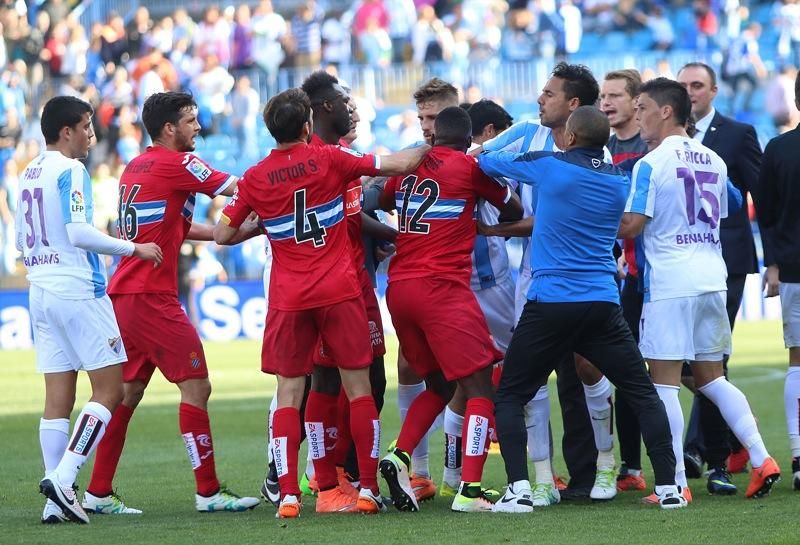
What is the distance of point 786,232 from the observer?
25.5 feet

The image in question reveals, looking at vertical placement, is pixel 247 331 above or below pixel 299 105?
below

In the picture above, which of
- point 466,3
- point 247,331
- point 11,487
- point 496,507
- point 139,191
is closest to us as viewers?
point 496,507

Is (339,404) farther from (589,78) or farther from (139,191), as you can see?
(589,78)

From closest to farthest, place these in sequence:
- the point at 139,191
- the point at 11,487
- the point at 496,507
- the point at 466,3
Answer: the point at 496,507 < the point at 139,191 < the point at 11,487 < the point at 466,3

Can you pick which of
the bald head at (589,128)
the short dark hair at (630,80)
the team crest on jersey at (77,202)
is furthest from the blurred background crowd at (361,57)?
the bald head at (589,128)

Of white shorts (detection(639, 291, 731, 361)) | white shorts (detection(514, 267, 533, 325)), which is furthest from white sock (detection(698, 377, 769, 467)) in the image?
white shorts (detection(514, 267, 533, 325))

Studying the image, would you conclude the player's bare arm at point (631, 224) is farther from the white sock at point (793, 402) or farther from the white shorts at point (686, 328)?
the white sock at point (793, 402)

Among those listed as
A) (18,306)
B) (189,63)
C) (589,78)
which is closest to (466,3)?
(189,63)

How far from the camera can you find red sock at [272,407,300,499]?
6871 mm

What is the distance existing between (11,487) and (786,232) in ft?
16.9

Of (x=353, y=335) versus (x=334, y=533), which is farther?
(x=353, y=335)

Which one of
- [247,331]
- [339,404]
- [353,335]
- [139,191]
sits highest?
[139,191]

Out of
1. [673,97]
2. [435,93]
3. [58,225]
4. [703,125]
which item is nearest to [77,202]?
[58,225]

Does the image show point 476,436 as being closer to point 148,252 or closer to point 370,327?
point 370,327
